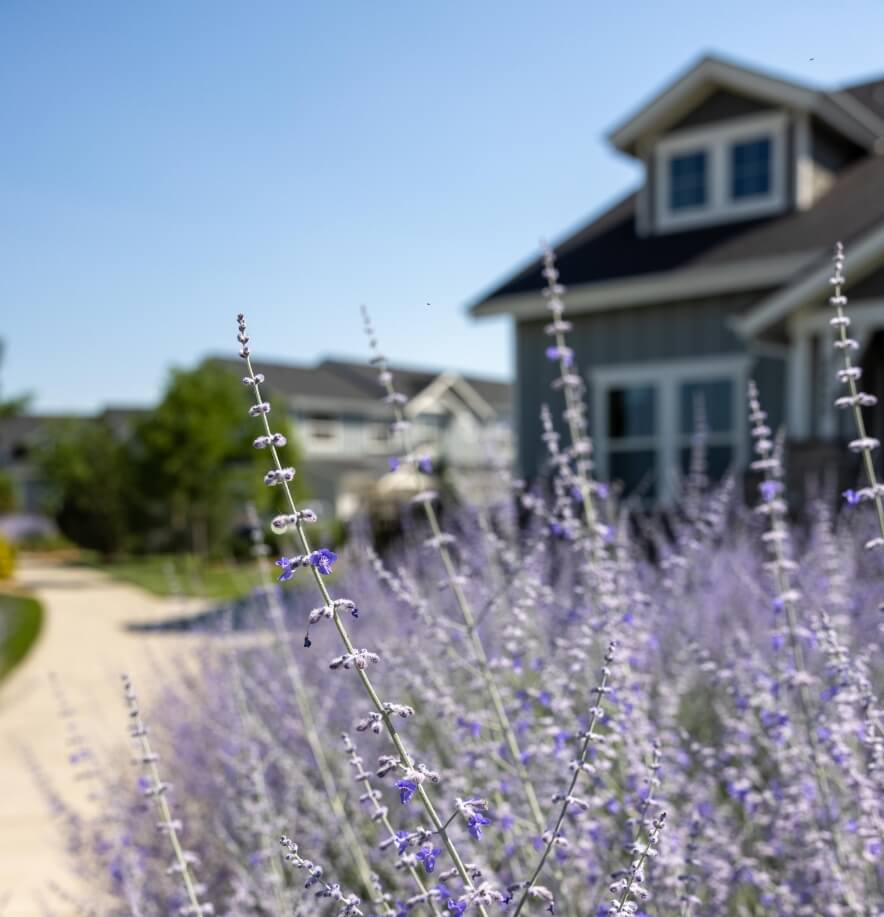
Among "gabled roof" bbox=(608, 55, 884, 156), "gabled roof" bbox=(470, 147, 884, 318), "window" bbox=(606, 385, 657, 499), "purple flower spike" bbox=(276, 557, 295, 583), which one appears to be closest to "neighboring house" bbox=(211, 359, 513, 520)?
"gabled roof" bbox=(470, 147, 884, 318)

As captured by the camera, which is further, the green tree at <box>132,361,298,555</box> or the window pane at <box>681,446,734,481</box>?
the green tree at <box>132,361,298,555</box>

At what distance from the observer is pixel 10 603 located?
1714cm

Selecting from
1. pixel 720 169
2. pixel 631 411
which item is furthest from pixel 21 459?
pixel 720 169

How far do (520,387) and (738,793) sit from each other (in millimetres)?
10803

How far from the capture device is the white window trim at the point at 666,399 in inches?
461

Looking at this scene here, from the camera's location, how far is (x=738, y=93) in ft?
39.4

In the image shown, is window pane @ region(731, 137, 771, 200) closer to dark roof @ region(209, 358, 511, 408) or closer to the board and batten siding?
the board and batten siding

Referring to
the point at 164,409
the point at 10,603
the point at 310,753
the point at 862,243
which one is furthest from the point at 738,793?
the point at 164,409

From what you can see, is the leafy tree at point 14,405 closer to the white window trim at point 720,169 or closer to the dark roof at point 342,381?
the dark roof at point 342,381

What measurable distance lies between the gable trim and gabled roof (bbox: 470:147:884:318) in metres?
0.01

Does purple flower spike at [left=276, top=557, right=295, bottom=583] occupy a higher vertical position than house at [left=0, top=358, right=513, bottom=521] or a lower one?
lower

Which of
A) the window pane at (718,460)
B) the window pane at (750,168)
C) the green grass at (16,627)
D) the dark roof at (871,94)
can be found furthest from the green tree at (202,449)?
the dark roof at (871,94)

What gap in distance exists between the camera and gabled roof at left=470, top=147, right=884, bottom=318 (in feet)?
36.8

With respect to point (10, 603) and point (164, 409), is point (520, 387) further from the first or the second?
point (164, 409)
